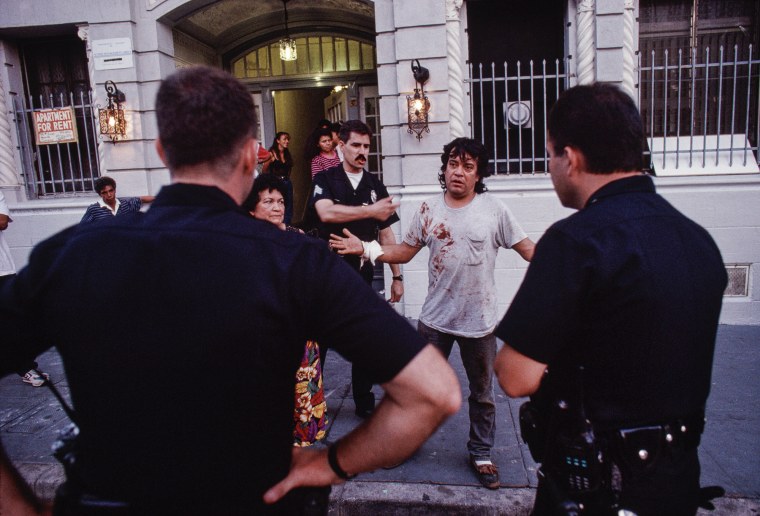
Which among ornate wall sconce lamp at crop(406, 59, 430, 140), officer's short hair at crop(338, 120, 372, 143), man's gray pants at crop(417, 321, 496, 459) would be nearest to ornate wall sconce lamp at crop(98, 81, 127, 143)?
ornate wall sconce lamp at crop(406, 59, 430, 140)

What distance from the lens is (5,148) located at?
771 cm

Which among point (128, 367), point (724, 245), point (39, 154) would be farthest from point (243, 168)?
point (39, 154)

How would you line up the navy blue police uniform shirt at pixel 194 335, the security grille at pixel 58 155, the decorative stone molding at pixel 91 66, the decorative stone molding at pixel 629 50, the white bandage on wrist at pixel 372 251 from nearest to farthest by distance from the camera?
the navy blue police uniform shirt at pixel 194 335, the white bandage on wrist at pixel 372 251, the decorative stone molding at pixel 629 50, the decorative stone molding at pixel 91 66, the security grille at pixel 58 155

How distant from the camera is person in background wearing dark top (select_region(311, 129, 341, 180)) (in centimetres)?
575

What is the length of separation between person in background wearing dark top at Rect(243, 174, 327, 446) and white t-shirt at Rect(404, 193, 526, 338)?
0.84m

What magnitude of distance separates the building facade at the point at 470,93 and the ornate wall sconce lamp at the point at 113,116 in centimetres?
2

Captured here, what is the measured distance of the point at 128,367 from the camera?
1.18 metres

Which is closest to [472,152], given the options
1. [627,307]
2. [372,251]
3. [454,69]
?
[372,251]

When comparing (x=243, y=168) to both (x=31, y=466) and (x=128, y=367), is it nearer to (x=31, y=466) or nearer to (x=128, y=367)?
(x=128, y=367)

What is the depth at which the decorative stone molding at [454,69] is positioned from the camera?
261 inches

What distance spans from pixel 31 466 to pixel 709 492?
164 inches

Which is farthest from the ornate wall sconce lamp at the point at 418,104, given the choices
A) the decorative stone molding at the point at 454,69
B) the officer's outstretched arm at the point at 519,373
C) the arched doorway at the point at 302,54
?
the officer's outstretched arm at the point at 519,373

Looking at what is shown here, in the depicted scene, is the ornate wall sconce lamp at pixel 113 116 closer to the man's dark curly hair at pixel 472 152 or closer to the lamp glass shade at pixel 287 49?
the lamp glass shade at pixel 287 49

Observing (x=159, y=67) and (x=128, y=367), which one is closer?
(x=128, y=367)
